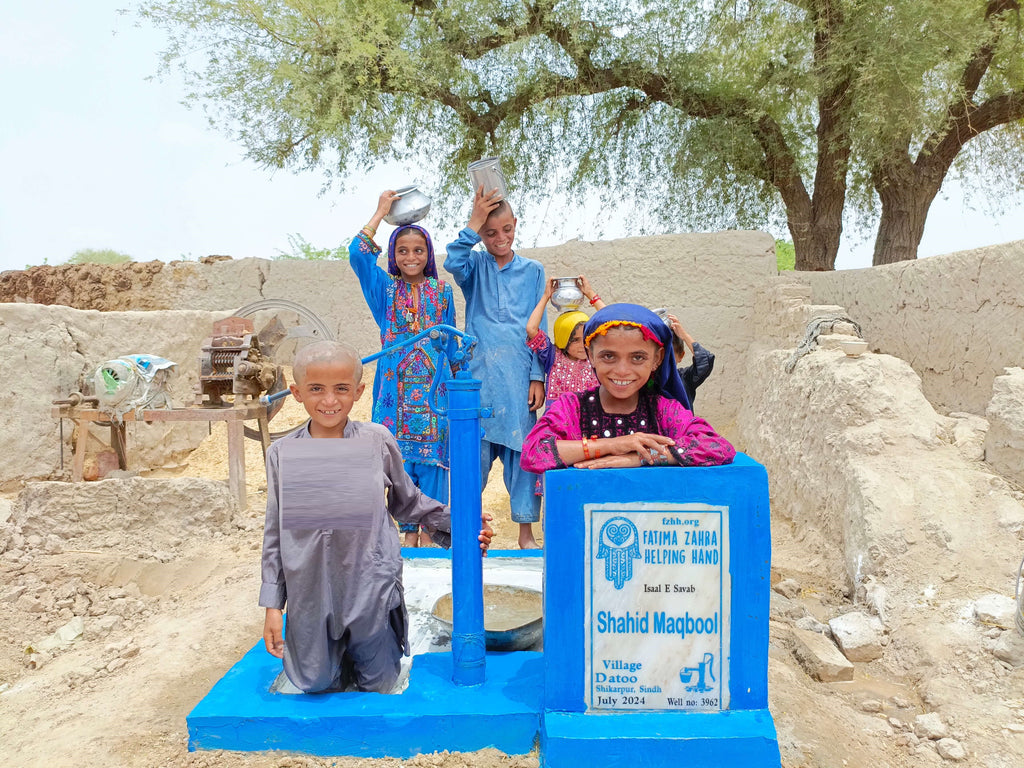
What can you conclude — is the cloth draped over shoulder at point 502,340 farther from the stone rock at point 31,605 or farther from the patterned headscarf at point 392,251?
the stone rock at point 31,605

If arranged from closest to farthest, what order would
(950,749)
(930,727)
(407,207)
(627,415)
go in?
1. (627,415)
2. (950,749)
3. (930,727)
4. (407,207)

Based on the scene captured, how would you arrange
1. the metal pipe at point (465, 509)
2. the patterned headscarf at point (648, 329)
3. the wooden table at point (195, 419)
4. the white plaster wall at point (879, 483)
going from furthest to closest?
the wooden table at point (195, 419)
the white plaster wall at point (879, 483)
the metal pipe at point (465, 509)
the patterned headscarf at point (648, 329)

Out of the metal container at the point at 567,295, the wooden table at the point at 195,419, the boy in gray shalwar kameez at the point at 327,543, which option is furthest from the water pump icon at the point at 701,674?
the wooden table at the point at 195,419

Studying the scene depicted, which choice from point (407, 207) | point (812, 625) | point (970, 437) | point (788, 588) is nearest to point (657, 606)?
point (812, 625)

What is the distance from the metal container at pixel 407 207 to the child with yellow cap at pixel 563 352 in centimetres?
69

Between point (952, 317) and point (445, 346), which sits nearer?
point (445, 346)

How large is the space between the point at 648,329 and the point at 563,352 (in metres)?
1.75

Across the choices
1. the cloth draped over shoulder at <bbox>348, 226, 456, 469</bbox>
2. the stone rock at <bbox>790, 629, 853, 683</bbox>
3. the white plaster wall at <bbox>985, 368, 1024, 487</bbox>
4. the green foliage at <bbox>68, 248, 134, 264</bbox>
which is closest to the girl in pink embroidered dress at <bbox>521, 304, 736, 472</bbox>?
the stone rock at <bbox>790, 629, 853, 683</bbox>

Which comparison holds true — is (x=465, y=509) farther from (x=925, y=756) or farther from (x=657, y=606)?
(x=925, y=756)

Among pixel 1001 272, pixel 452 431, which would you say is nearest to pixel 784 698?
pixel 452 431

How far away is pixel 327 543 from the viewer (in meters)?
2.28

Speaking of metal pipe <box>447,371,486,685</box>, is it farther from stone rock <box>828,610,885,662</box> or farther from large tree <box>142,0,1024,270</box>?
large tree <box>142,0,1024,270</box>

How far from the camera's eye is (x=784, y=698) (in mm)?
2744

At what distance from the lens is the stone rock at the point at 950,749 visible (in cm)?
250
